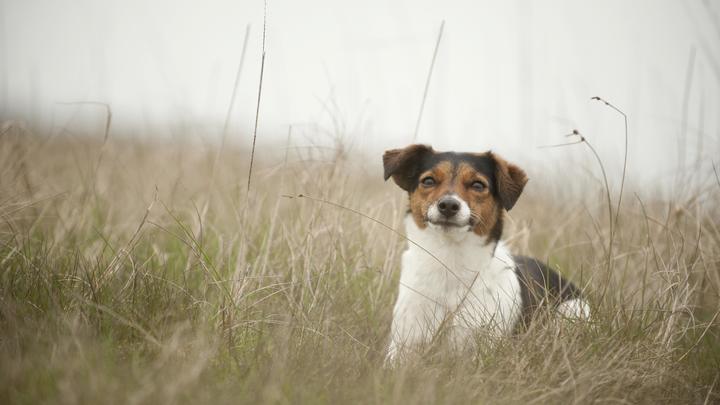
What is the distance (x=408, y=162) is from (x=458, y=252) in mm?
801

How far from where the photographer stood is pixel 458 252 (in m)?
3.79

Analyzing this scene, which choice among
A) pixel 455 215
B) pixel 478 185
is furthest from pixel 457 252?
pixel 478 185

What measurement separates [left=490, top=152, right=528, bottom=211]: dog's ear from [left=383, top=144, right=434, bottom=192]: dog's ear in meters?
0.54

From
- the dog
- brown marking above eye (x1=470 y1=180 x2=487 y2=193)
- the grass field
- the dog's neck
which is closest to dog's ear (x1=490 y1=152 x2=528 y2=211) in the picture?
the dog

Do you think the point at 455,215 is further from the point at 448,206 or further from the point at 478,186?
the point at 478,186

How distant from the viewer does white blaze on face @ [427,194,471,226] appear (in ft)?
11.4

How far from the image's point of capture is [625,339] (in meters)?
3.27

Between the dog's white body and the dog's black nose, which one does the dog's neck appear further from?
the dog's black nose

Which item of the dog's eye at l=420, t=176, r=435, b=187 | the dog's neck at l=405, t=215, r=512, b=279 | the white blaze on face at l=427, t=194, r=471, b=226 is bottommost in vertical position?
the dog's neck at l=405, t=215, r=512, b=279

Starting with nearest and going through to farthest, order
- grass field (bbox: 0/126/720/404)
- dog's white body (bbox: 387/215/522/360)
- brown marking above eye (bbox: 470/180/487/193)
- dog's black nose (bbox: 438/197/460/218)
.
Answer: grass field (bbox: 0/126/720/404) → dog's black nose (bbox: 438/197/460/218) → dog's white body (bbox: 387/215/522/360) → brown marking above eye (bbox: 470/180/487/193)

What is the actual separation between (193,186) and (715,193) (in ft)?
20.3

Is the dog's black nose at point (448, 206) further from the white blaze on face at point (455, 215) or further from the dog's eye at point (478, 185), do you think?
the dog's eye at point (478, 185)

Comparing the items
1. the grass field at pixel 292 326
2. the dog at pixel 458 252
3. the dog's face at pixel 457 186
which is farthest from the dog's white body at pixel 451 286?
the grass field at pixel 292 326

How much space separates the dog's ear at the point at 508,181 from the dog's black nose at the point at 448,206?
1.68 feet
